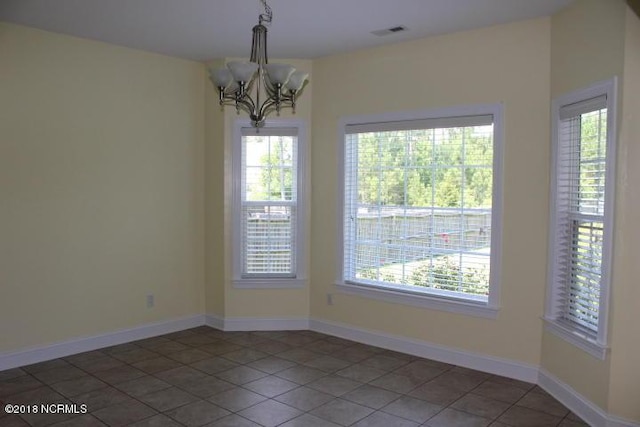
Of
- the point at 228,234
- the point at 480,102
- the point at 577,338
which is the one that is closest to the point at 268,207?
the point at 228,234

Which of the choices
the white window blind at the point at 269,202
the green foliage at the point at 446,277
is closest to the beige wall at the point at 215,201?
the white window blind at the point at 269,202

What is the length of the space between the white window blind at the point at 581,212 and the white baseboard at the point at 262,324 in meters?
2.52

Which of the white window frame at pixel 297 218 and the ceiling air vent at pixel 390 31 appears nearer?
the ceiling air vent at pixel 390 31

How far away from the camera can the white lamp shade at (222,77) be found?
276 cm

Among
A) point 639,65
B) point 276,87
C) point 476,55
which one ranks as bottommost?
point 276,87

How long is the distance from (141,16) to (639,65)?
331cm

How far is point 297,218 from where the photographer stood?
5.21 meters

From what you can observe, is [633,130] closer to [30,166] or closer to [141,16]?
[141,16]

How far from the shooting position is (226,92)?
9.68ft

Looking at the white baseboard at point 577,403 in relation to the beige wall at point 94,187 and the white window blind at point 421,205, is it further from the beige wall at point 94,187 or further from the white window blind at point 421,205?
the beige wall at point 94,187

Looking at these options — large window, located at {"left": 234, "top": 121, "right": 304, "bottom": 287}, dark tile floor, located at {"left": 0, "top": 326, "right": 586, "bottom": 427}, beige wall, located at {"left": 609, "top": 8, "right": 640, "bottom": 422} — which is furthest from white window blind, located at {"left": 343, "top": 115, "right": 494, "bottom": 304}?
beige wall, located at {"left": 609, "top": 8, "right": 640, "bottom": 422}

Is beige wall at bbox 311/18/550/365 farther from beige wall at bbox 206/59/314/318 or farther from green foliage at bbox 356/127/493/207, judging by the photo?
beige wall at bbox 206/59/314/318

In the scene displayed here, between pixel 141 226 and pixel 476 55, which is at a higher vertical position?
pixel 476 55

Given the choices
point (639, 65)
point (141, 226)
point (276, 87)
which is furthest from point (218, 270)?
point (639, 65)
